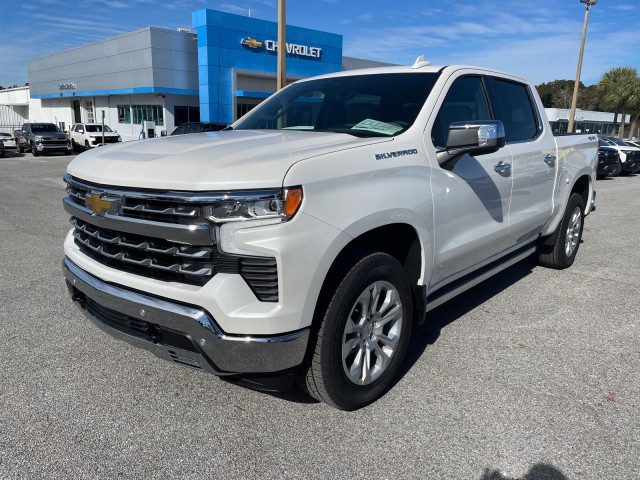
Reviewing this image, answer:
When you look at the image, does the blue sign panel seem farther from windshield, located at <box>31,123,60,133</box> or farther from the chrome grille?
the chrome grille

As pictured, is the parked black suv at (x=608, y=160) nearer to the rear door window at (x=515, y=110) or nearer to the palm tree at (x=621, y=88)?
the rear door window at (x=515, y=110)

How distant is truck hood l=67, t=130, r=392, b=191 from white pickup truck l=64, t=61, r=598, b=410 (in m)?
0.01

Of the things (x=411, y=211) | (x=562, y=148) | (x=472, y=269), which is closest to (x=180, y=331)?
(x=411, y=211)

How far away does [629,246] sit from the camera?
23.3 ft

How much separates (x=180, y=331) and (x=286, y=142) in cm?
121

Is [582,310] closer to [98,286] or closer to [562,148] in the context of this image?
[562,148]

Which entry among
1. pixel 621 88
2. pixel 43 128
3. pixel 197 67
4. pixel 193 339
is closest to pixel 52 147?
pixel 43 128

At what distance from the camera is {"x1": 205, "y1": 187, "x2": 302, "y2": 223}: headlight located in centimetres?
229

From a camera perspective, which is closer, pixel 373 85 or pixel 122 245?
pixel 122 245

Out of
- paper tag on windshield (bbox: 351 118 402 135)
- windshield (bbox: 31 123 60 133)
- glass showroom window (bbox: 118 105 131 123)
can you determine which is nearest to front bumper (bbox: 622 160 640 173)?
paper tag on windshield (bbox: 351 118 402 135)

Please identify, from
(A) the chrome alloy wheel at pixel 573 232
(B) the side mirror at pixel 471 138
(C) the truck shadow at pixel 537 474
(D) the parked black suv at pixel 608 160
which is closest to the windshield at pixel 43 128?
(D) the parked black suv at pixel 608 160

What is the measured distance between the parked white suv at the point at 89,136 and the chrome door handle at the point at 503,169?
93.9 feet

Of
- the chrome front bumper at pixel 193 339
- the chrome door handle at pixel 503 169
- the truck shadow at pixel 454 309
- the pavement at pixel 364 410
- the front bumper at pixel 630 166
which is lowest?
the pavement at pixel 364 410

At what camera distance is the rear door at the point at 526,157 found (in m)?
4.21
